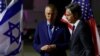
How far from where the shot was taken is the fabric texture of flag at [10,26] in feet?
8.14

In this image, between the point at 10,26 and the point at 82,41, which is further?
the point at 82,41

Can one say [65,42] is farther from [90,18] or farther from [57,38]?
[90,18]

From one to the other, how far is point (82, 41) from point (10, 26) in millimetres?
850

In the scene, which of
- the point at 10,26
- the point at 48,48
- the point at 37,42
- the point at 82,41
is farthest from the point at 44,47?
the point at 10,26

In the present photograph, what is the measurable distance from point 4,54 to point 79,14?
0.91m

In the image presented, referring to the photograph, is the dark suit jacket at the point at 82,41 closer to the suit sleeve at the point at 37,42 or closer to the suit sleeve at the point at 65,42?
the suit sleeve at the point at 65,42

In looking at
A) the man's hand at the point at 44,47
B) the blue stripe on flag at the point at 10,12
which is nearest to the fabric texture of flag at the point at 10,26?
the blue stripe on flag at the point at 10,12

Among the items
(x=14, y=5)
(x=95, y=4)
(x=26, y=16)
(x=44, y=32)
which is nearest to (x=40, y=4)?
(x=26, y=16)

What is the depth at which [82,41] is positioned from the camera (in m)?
3.05

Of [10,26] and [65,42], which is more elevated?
[10,26]

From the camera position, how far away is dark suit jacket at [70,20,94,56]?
3.04 m

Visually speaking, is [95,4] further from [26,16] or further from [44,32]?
[44,32]

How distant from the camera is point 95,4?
824cm

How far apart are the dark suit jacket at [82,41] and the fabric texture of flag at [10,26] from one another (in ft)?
2.40
